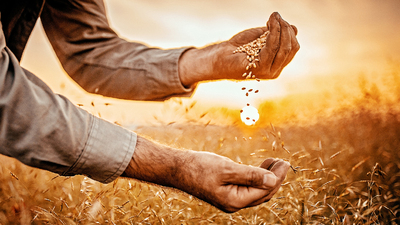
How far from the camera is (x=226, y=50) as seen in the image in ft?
3.74

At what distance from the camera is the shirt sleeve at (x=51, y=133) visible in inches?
23.3

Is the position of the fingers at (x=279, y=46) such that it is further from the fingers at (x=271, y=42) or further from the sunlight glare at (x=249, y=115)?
the sunlight glare at (x=249, y=115)

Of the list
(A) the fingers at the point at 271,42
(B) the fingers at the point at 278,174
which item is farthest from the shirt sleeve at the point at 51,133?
(A) the fingers at the point at 271,42

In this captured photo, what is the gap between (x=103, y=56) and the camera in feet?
3.85

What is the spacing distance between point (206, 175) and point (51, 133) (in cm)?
39

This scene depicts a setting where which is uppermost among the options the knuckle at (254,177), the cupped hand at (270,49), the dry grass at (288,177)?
the cupped hand at (270,49)

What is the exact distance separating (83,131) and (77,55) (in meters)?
0.65

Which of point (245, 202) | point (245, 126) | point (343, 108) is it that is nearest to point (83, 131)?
point (245, 202)

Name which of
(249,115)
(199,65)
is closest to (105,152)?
(199,65)

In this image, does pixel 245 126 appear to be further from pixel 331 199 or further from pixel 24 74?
pixel 24 74

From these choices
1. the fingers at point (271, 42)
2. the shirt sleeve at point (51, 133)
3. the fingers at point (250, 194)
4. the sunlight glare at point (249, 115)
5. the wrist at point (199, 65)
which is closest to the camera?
the shirt sleeve at point (51, 133)

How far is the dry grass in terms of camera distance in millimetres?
1253

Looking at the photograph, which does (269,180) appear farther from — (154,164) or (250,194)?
(154,164)

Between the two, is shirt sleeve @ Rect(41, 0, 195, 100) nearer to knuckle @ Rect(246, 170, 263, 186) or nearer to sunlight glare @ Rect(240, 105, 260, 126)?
sunlight glare @ Rect(240, 105, 260, 126)
